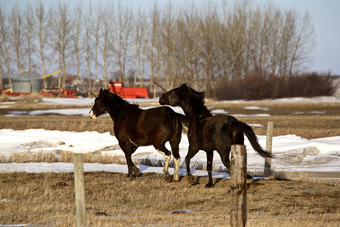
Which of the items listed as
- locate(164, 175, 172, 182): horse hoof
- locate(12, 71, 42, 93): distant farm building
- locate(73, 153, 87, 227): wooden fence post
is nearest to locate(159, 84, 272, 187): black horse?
locate(164, 175, 172, 182): horse hoof

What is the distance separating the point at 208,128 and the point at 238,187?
11.2 feet

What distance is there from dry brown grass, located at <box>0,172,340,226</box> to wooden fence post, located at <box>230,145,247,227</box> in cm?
98

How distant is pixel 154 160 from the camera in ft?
44.0

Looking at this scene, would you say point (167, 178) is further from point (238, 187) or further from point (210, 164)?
point (238, 187)

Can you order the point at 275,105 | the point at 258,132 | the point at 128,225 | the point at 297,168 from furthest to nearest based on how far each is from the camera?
the point at 275,105
the point at 258,132
the point at 297,168
the point at 128,225

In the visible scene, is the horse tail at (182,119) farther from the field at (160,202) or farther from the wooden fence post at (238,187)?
the wooden fence post at (238,187)

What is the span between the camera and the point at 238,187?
5391 mm

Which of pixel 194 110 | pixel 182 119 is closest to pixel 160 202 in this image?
pixel 194 110

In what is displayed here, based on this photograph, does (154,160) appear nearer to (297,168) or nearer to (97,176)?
(97,176)

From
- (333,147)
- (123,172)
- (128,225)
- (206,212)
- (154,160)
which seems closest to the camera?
(128,225)

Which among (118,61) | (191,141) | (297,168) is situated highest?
(118,61)

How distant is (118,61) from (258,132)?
51.4m

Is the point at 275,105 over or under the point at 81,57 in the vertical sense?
under

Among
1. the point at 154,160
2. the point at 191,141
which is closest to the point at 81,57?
the point at 154,160
